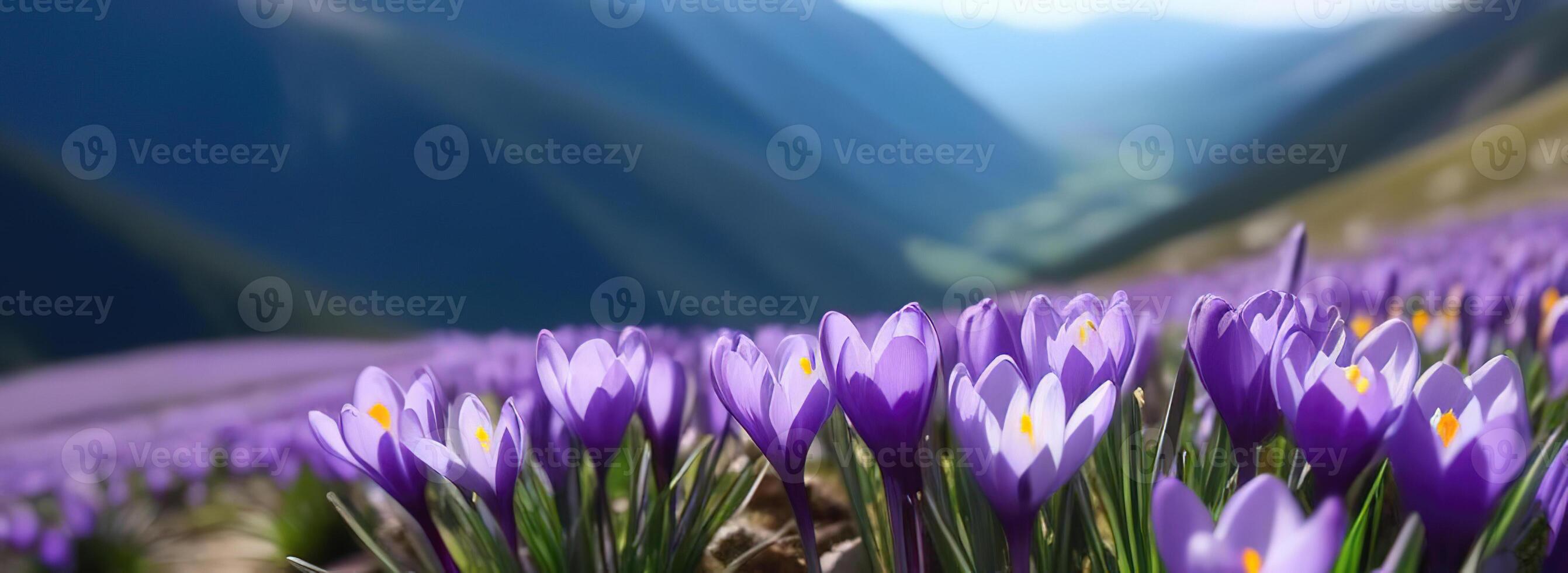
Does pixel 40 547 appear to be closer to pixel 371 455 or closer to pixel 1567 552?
pixel 371 455

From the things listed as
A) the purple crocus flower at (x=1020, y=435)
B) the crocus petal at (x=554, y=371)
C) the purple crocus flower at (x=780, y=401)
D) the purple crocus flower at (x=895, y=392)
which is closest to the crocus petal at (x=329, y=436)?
the crocus petal at (x=554, y=371)

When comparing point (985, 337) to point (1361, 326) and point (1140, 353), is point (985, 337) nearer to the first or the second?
point (1140, 353)

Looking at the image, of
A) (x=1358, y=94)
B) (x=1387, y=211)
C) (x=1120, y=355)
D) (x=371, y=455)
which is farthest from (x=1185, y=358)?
(x=1358, y=94)

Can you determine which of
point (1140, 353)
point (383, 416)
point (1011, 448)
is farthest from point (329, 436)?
point (1140, 353)

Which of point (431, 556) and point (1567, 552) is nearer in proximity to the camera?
point (1567, 552)

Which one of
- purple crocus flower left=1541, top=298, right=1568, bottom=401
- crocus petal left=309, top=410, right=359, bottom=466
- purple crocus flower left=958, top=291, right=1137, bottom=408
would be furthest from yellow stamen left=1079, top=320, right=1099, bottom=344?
purple crocus flower left=1541, top=298, right=1568, bottom=401

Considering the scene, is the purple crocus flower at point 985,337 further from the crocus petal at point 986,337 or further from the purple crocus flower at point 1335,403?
the purple crocus flower at point 1335,403

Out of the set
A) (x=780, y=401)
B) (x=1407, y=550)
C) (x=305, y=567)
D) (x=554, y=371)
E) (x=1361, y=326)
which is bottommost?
(x=1407, y=550)
